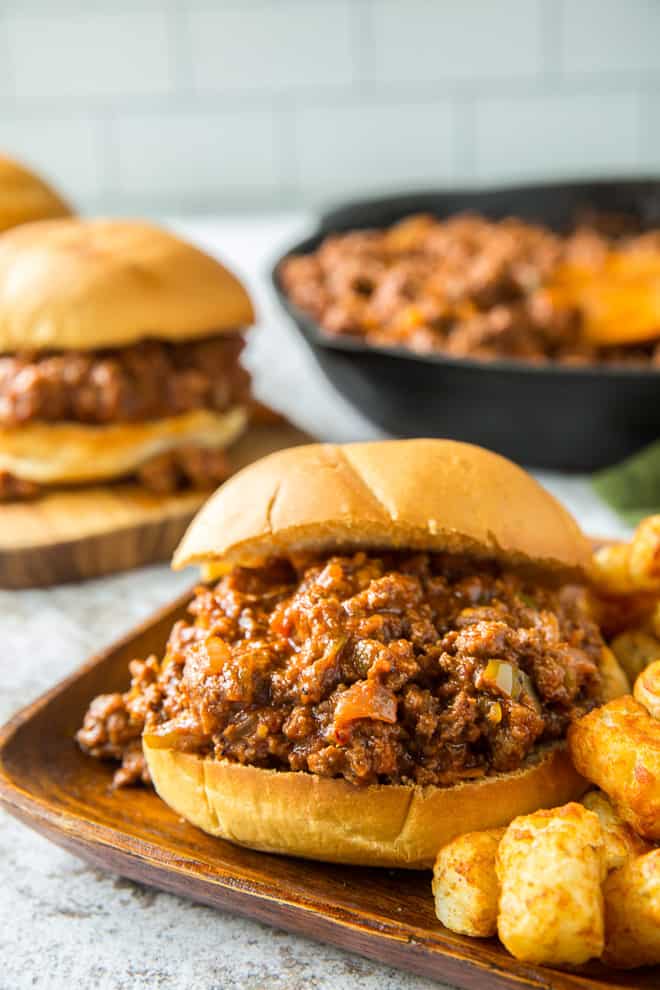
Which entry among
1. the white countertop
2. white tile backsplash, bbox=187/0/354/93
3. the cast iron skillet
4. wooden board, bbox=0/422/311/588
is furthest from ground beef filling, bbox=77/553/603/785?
white tile backsplash, bbox=187/0/354/93

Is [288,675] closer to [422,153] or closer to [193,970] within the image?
[193,970]

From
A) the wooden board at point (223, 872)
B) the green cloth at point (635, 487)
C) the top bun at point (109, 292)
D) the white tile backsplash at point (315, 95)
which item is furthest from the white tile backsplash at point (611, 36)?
the wooden board at point (223, 872)

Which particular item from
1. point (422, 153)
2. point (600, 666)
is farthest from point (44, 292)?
point (422, 153)

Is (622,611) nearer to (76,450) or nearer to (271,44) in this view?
(76,450)

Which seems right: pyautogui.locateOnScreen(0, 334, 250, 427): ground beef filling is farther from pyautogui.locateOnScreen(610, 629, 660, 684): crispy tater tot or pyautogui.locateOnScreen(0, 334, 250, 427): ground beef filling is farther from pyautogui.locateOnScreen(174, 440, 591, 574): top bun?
pyautogui.locateOnScreen(610, 629, 660, 684): crispy tater tot

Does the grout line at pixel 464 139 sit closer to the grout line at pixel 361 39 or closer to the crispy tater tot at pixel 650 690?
the grout line at pixel 361 39

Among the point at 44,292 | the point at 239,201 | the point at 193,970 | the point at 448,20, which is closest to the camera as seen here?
the point at 193,970
